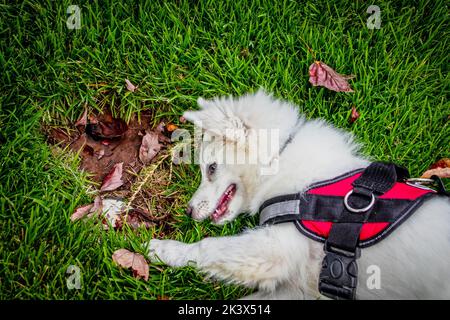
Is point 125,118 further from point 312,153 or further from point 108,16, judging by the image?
point 312,153

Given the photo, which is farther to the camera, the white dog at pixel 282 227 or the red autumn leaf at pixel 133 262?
the red autumn leaf at pixel 133 262

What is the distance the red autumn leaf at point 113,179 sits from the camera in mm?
2934

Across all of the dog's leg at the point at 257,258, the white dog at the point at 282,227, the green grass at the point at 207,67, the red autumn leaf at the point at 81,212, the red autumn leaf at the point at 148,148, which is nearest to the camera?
the white dog at the point at 282,227

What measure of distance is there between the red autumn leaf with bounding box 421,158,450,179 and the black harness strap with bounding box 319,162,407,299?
114cm

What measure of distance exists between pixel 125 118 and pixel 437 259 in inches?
97.8

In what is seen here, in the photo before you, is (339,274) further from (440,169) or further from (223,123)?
(440,169)

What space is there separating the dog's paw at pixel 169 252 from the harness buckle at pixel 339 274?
0.95 meters

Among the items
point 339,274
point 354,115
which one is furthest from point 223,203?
point 354,115

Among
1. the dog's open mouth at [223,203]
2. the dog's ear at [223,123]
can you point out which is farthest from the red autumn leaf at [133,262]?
the dog's ear at [223,123]

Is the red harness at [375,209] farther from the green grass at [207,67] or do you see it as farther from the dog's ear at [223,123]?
the green grass at [207,67]

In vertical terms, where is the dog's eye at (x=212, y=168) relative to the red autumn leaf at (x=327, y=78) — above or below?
below

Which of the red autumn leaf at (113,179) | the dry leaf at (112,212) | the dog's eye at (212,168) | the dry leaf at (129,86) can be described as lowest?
the dry leaf at (112,212)

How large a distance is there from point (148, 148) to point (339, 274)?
6.07 ft

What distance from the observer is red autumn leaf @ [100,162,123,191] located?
2.93 m
